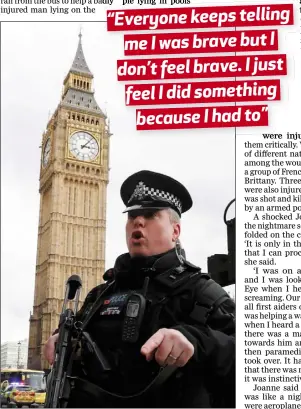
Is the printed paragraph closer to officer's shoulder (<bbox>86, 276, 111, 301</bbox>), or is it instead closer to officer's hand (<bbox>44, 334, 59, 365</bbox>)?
officer's shoulder (<bbox>86, 276, 111, 301</bbox>)

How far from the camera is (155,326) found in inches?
65.8

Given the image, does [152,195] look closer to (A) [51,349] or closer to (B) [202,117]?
(A) [51,349]

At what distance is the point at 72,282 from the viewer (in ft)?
5.99

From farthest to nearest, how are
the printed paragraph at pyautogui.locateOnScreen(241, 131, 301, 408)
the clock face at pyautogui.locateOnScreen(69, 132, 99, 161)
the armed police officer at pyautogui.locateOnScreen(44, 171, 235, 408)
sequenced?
the clock face at pyautogui.locateOnScreen(69, 132, 99, 161) < the printed paragraph at pyautogui.locateOnScreen(241, 131, 301, 408) < the armed police officer at pyautogui.locateOnScreen(44, 171, 235, 408)

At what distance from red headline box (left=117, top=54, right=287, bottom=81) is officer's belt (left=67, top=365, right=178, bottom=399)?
5.48 feet

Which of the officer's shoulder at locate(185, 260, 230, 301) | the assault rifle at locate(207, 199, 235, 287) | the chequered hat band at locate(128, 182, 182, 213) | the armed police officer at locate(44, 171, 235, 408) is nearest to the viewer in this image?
the armed police officer at locate(44, 171, 235, 408)

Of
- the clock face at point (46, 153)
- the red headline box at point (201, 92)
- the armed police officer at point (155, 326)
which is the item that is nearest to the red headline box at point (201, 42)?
the red headline box at point (201, 92)

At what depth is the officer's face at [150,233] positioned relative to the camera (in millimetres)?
1849

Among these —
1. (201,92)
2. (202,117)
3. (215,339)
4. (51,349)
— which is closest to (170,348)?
(215,339)

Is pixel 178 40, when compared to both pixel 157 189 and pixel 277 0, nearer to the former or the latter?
pixel 277 0

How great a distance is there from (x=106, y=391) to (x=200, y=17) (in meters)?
2.13

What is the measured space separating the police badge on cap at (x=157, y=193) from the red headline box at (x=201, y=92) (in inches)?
32.8

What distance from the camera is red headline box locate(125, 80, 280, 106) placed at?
2.64 meters

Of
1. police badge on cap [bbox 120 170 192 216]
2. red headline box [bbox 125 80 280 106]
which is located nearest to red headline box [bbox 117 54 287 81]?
red headline box [bbox 125 80 280 106]
